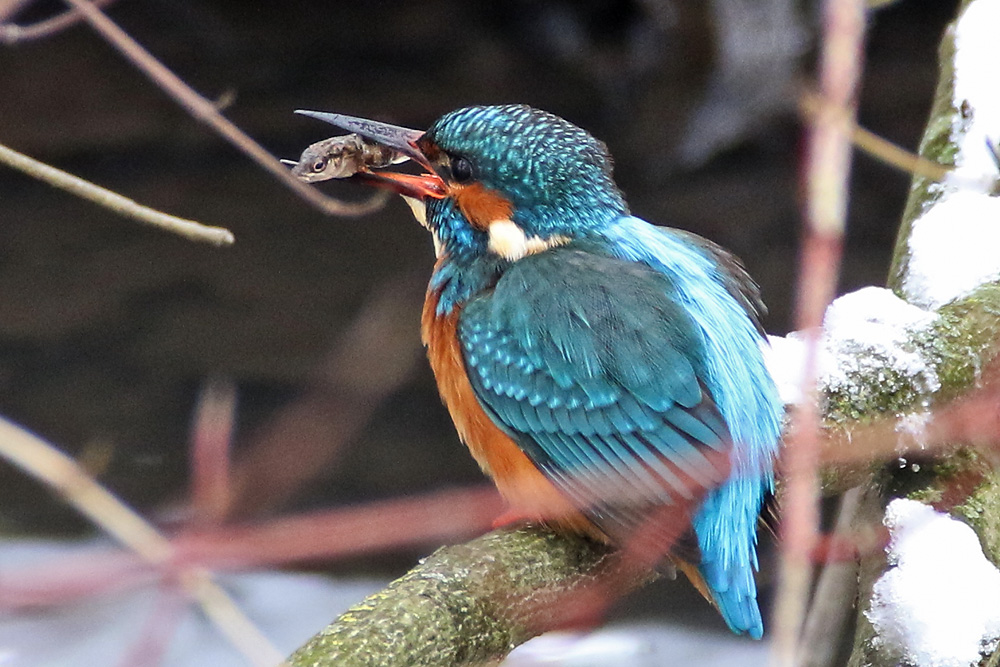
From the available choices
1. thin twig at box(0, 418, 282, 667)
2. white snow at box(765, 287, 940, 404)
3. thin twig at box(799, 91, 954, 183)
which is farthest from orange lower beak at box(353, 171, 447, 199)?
thin twig at box(0, 418, 282, 667)

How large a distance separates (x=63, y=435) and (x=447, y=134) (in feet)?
9.31

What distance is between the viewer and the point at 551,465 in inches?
84.6

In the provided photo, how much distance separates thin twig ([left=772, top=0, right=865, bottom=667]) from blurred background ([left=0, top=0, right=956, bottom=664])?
7.76 feet

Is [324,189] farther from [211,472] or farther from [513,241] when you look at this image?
[211,472]

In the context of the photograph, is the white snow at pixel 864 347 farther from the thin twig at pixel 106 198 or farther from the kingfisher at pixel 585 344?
the thin twig at pixel 106 198

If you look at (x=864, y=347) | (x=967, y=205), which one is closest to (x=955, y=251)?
(x=967, y=205)

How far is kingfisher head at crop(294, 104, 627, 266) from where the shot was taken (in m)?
2.31

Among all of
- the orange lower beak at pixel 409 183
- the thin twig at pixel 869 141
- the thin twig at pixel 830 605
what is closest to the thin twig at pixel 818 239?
the thin twig at pixel 869 141

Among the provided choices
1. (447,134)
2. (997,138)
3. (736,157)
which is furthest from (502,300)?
(736,157)

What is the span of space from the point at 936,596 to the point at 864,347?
0.45 meters

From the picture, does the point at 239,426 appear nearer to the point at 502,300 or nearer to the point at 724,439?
the point at 502,300

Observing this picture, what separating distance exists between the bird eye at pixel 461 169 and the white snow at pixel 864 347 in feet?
2.17

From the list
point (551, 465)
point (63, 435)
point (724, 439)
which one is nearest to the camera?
point (724, 439)

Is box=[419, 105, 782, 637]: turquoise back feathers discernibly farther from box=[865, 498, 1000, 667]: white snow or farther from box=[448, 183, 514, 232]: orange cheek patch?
box=[865, 498, 1000, 667]: white snow
